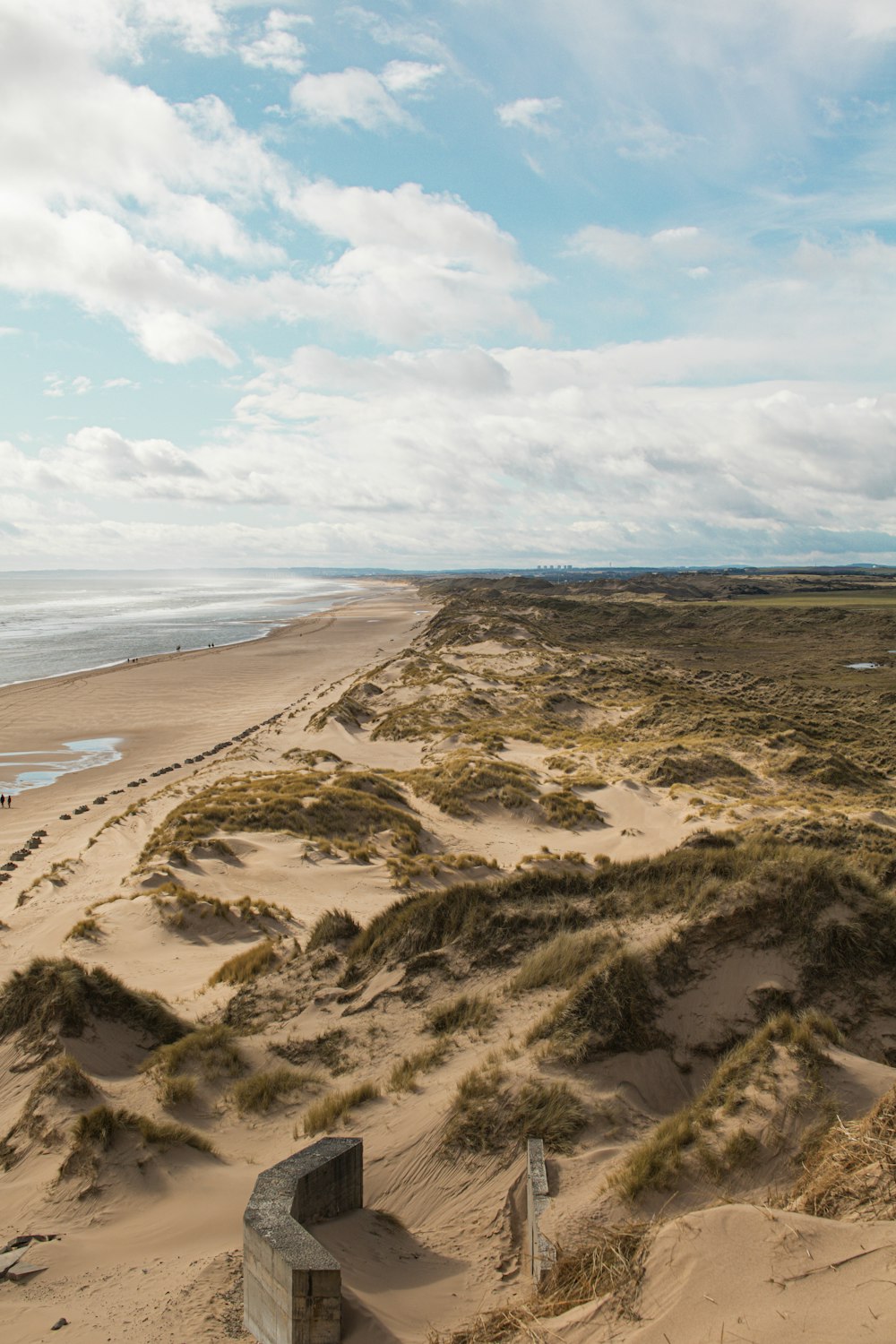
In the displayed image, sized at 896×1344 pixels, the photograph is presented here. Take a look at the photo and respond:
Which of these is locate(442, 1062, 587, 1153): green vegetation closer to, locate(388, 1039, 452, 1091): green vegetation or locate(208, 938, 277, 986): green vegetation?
locate(388, 1039, 452, 1091): green vegetation

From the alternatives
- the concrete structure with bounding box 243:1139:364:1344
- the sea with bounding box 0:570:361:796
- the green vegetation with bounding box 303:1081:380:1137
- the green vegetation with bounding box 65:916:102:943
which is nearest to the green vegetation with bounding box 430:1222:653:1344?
the concrete structure with bounding box 243:1139:364:1344

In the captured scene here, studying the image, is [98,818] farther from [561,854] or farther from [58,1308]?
[58,1308]

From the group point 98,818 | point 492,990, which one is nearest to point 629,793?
point 492,990

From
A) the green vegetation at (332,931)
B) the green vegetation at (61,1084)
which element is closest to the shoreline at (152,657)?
the green vegetation at (332,931)

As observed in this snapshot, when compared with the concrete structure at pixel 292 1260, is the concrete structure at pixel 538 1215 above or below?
below

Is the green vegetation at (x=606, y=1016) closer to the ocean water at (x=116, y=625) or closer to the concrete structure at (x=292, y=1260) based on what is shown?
the concrete structure at (x=292, y=1260)

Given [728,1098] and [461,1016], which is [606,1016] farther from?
A: [461,1016]
